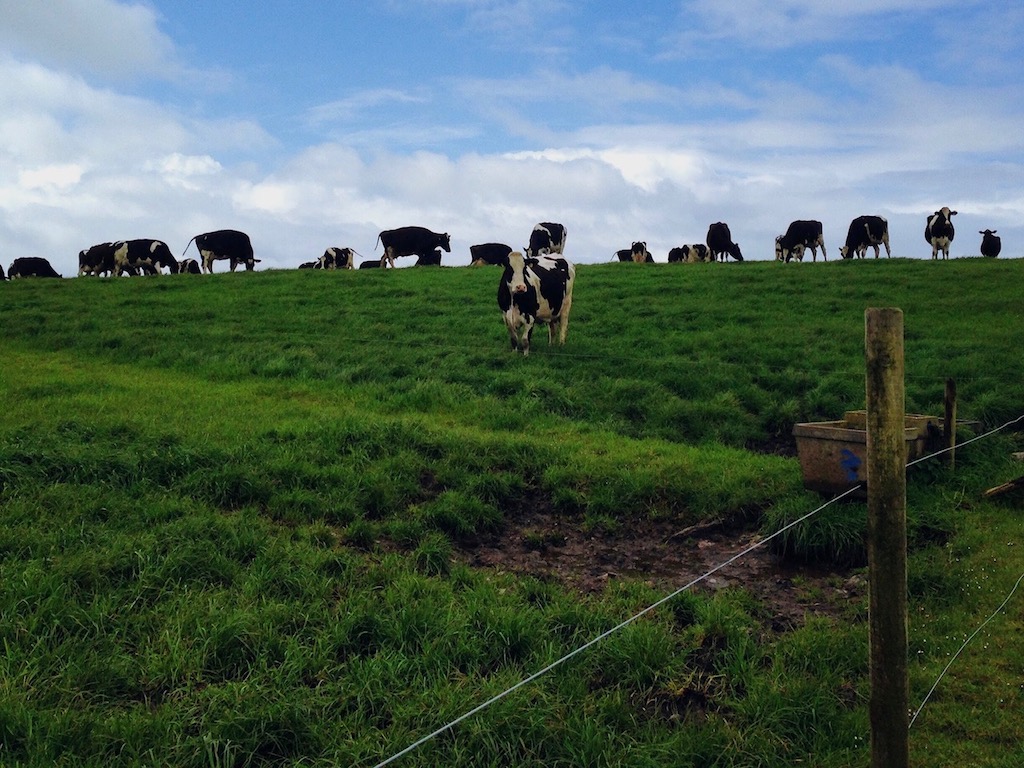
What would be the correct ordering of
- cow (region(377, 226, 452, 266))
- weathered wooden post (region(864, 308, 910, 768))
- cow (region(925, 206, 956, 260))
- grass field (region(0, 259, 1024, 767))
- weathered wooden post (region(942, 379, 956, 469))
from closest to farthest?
weathered wooden post (region(864, 308, 910, 768)), grass field (region(0, 259, 1024, 767)), weathered wooden post (region(942, 379, 956, 469)), cow (region(925, 206, 956, 260)), cow (region(377, 226, 452, 266))

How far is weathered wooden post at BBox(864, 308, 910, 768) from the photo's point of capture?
360cm

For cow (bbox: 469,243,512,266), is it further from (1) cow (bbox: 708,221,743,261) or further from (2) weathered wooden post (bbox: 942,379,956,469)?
(2) weathered wooden post (bbox: 942,379,956,469)

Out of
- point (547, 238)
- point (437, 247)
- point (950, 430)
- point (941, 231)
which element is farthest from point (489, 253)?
point (950, 430)

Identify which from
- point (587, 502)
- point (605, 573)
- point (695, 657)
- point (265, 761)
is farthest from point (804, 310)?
point (265, 761)

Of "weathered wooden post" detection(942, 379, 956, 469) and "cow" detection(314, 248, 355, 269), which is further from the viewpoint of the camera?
"cow" detection(314, 248, 355, 269)

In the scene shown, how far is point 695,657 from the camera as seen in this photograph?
5367mm

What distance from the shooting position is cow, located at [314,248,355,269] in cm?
3878

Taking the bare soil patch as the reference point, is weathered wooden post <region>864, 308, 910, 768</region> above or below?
above

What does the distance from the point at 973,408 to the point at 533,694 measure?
887 cm

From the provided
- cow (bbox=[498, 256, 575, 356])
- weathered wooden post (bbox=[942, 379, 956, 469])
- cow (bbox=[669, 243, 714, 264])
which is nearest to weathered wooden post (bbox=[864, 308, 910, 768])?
weathered wooden post (bbox=[942, 379, 956, 469])

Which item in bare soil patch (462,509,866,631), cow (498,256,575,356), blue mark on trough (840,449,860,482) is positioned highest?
cow (498,256,575,356)

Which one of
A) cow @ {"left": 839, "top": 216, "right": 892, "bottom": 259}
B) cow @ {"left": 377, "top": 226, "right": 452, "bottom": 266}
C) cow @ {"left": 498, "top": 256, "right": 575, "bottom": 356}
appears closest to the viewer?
cow @ {"left": 498, "top": 256, "right": 575, "bottom": 356}

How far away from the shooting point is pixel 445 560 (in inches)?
266

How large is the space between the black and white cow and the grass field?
2360 centimetres
